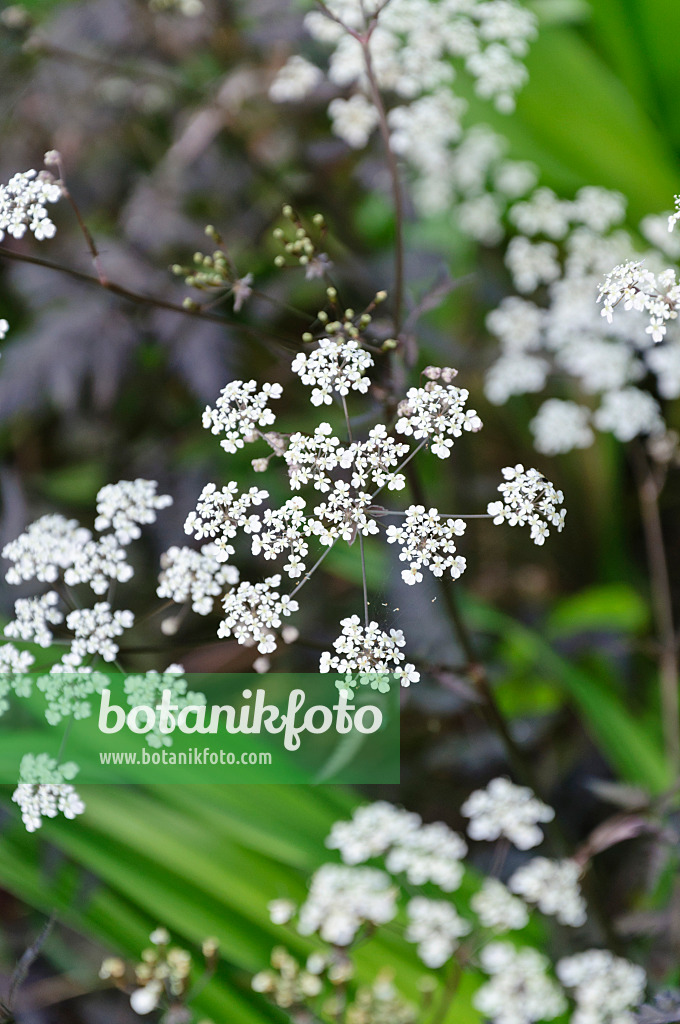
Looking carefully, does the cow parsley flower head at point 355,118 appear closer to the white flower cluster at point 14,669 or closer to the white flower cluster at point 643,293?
the white flower cluster at point 643,293

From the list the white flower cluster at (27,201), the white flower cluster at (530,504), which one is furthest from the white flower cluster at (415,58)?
the white flower cluster at (530,504)

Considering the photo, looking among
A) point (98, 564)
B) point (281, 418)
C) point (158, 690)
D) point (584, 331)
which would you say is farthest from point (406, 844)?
point (584, 331)

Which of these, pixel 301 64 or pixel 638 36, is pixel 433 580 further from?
pixel 638 36

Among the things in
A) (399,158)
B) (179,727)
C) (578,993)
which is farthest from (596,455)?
(179,727)

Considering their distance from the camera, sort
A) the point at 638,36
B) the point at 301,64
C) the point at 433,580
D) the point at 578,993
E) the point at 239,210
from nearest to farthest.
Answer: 1. the point at 433,580
2. the point at 578,993
3. the point at 301,64
4. the point at 239,210
5. the point at 638,36

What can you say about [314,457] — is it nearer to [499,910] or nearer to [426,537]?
[426,537]

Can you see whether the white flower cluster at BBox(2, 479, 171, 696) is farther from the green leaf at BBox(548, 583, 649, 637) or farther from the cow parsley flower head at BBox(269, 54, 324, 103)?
the green leaf at BBox(548, 583, 649, 637)
